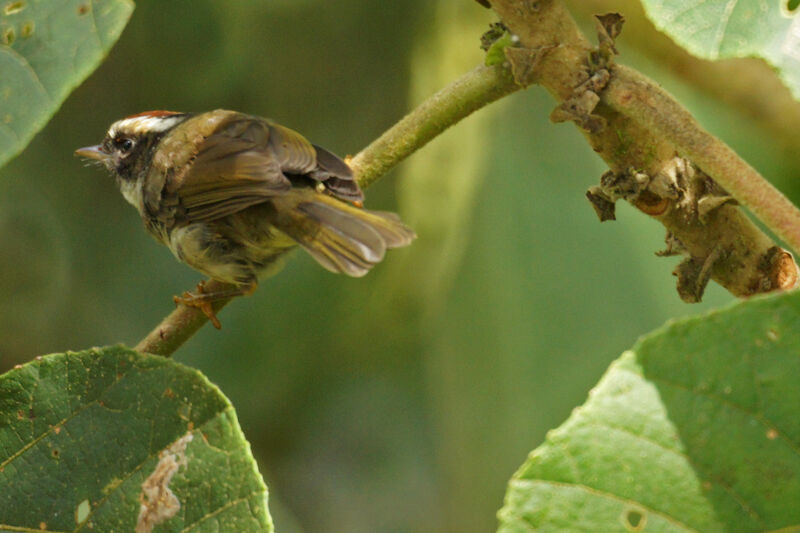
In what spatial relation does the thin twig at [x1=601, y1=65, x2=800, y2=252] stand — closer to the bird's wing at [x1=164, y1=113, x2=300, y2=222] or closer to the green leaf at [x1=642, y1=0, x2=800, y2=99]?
the green leaf at [x1=642, y1=0, x2=800, y2=99]

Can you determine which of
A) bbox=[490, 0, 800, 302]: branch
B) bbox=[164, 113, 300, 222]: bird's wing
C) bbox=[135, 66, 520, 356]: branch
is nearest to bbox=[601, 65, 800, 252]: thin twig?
bbox=[490, 0, 800, 302]: branch

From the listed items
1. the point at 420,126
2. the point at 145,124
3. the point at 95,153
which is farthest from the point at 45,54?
the point at 95,153

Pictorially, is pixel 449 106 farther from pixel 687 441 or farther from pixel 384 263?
pixel 384 263

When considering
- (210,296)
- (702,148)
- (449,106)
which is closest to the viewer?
(702,148)

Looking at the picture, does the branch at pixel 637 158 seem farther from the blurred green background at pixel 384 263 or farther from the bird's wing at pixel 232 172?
the blurred green background at pixel 384 263

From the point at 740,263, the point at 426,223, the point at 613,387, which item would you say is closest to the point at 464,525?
the point at 426,223

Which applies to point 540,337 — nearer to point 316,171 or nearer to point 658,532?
point 316,171
